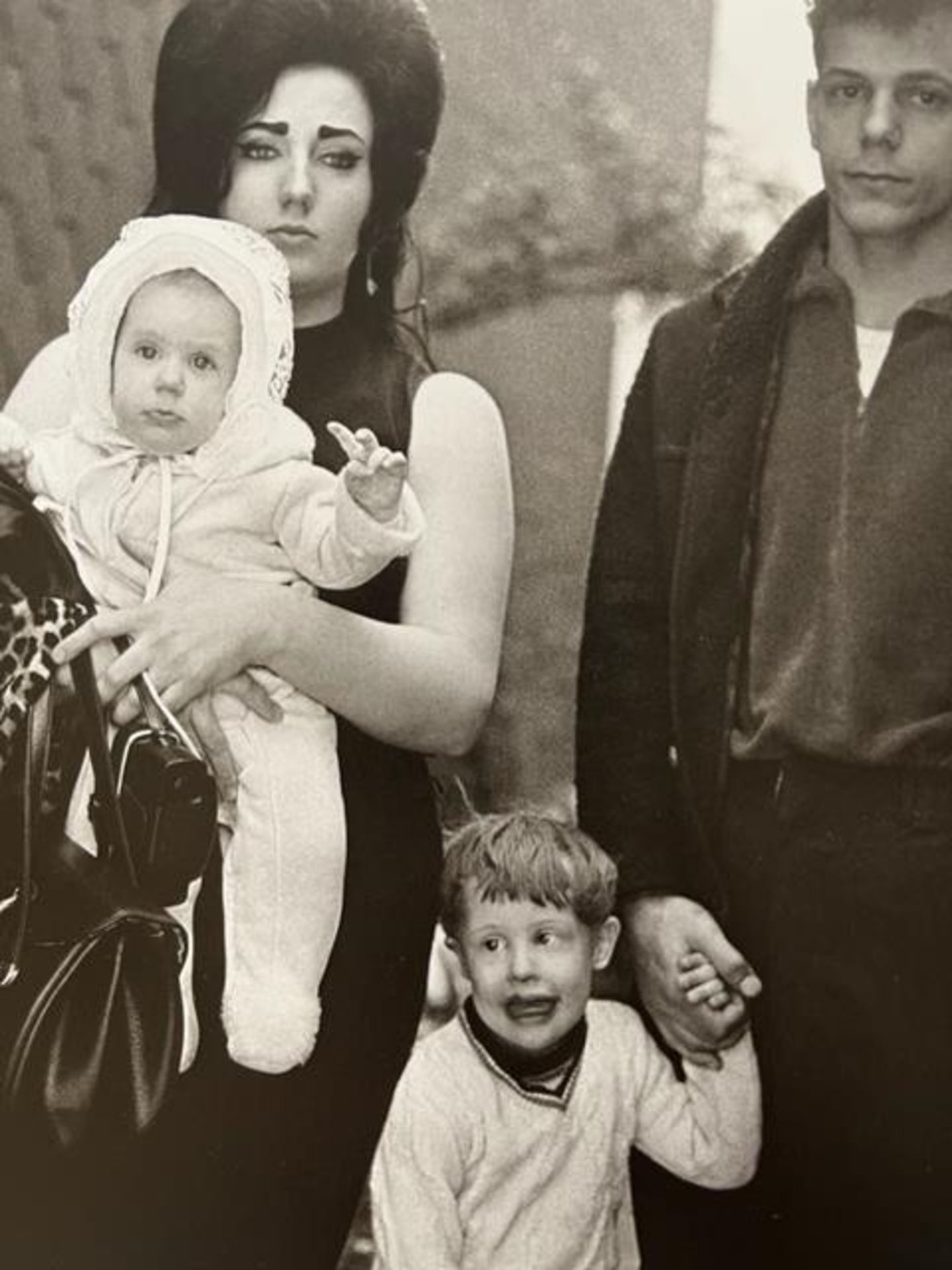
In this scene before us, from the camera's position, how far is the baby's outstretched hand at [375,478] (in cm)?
318

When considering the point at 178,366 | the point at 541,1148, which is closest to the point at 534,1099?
the point at 541,1148

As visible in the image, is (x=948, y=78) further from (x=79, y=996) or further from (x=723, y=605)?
(x=79, y=996)

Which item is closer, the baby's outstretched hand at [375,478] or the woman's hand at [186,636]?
the baby's outstretched hand at [375,478]

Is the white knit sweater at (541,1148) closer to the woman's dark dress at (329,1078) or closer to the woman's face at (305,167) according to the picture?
the woman's dark dress at (329,1078)

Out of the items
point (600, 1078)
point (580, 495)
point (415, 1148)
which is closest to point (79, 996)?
point (415, 1148)

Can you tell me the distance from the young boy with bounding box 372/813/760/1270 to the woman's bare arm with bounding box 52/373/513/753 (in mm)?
208

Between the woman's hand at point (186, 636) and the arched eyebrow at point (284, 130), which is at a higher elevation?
the arched eyebrow at point (284, 130)

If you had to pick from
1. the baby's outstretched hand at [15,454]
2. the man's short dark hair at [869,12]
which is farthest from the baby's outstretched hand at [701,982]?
the man's short dark hair at [869,12]

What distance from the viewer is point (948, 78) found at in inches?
126

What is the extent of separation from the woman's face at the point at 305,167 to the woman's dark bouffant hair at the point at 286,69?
1 cm

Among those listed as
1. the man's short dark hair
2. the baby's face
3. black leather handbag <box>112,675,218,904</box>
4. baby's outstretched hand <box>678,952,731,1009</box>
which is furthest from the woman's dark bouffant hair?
baby's outstretched hand <box>678,952,731,1009</box>

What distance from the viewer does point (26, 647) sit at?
3328 millimetres

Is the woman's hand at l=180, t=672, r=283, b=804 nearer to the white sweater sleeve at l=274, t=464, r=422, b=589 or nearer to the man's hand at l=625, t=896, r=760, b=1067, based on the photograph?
the white sweater sleeve at l=274, t=464, r=422, b=589

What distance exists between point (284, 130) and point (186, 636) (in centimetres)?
71
